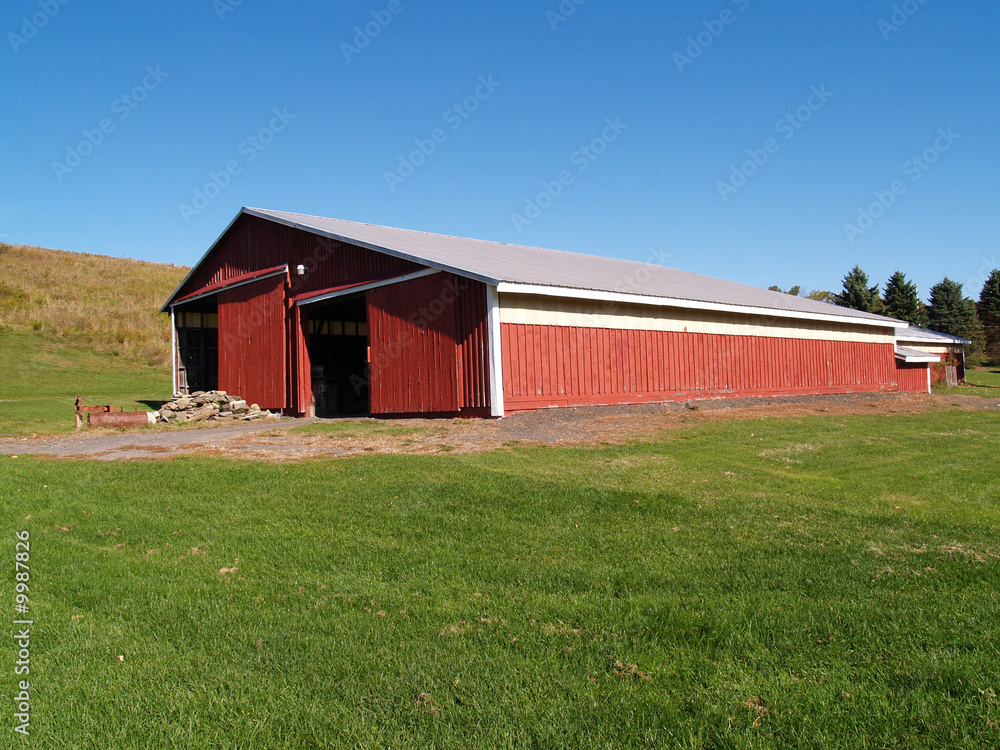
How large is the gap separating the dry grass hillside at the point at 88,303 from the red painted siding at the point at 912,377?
36.4 meters

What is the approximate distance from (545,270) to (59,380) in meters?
24.0

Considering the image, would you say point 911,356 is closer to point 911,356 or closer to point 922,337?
point 911,356

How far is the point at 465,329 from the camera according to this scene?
16078 mm

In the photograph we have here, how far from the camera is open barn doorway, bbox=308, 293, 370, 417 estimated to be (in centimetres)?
2203

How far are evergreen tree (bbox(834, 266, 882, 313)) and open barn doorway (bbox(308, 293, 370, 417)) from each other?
4769cm

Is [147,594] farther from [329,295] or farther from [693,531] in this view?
[329,295]

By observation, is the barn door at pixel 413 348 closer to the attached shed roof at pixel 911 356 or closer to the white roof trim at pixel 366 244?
the white roof trim at pixel 366 244

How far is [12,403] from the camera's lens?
24.1 meters

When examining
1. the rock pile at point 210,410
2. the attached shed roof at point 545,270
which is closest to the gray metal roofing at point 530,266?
the attached shed roof at point 545,270

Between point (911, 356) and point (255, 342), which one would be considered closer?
point (255, 342)

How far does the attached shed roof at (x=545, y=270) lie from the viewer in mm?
16562

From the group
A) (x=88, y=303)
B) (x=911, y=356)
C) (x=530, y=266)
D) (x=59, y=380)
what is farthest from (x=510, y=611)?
(x=88, y=303)

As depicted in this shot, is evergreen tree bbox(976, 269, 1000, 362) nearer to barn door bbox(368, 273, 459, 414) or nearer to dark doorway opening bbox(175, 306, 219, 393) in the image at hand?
barn door bbox(368, 273, 459, 414)

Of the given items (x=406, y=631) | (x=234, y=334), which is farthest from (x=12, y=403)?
(x=406, y=631)
